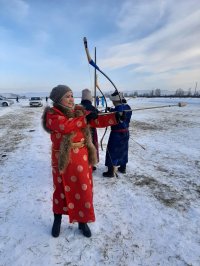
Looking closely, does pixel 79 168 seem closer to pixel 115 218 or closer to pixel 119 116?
pixel 119 116

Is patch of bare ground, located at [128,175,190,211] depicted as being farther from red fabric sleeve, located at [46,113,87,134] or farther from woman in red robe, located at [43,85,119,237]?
red fabric sleeve, located at [46,113,87,134]

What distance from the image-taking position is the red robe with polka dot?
2.69 meters

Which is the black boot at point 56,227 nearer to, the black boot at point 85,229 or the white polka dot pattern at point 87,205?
the black boot at point 85,229

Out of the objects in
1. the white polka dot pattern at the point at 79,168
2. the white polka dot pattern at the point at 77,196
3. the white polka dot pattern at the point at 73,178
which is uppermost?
the white polka dot pattern at the point at 79,168

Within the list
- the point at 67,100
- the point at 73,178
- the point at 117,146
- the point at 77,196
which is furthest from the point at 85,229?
the point at 117,146

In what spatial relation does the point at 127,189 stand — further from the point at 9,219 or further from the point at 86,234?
the point at 9,219

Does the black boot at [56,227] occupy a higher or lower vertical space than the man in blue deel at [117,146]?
lower

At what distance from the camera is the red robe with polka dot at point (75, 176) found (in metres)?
2.69

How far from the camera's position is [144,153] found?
6664 millimetres

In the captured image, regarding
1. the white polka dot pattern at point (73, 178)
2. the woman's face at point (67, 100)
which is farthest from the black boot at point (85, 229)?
the woman's face at point (67, 100)

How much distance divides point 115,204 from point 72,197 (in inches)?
45.1

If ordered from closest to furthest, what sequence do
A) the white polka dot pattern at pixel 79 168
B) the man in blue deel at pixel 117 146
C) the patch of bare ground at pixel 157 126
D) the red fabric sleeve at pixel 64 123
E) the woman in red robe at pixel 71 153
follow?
the red fabric sleeve at pixel 64 123 → the woman in red robe at pixel 71 153 → the white polka dot pattern at pixel 79 168 → the man in blue deel at pixel 117 146 → the patch of bare ground at pixel 157 126

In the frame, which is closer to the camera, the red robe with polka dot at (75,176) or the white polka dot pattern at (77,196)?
the red robe with polka dot at (75,176)

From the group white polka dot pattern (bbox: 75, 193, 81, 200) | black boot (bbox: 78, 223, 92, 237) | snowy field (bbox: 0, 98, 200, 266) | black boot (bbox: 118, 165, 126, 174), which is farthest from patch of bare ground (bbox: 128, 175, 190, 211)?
white polka dot pattern (bbox: 75, 193, 81, 200)
